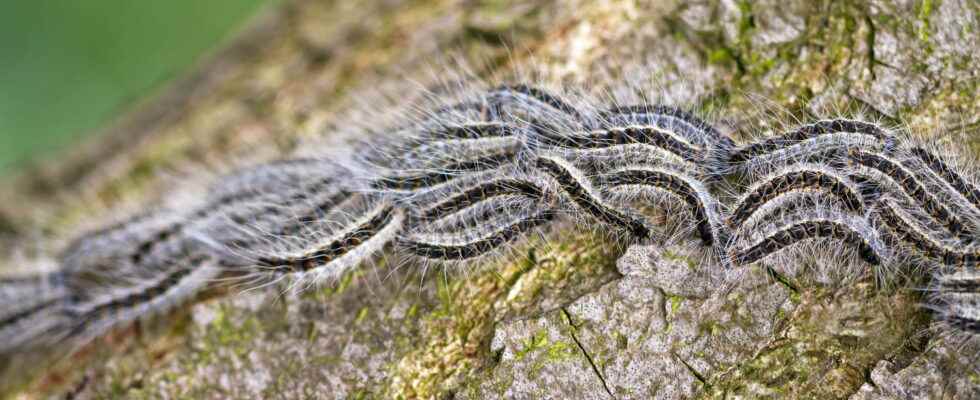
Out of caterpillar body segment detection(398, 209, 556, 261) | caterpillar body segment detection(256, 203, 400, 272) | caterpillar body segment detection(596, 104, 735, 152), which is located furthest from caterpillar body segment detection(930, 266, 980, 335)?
caterpillar body segment detection(256, 203, 400, 272)

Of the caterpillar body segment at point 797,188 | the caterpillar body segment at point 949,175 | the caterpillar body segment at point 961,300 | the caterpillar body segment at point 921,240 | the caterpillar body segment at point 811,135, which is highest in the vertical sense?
the caterpillar body segment at point 811,135

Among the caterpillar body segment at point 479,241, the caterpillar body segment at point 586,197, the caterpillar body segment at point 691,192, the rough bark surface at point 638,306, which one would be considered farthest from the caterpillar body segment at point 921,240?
the caterpillar body segment at point 479,241

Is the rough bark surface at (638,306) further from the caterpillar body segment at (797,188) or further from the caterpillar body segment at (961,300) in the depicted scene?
the caterpillar body segment at (797,188)

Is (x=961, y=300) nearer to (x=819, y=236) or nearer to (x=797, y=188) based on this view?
(x=819, y=236)

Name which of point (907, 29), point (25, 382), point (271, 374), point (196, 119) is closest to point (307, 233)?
point (271, 374)

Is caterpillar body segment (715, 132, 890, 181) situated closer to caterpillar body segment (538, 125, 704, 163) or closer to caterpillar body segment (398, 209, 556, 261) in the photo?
caterpillar body segment (538, 125, 704, 163)

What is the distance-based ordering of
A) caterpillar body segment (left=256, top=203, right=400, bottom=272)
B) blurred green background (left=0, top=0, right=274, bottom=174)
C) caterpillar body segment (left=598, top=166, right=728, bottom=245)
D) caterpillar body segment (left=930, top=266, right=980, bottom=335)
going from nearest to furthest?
caterpillar body segment (left=930, top=266, right=980, bottom=335) < caterpillar body segment (left=598, top=166, right=728, bottom=245) < caterpillar body segment (left=256, top=203, right=400, bottom=272) < blurred green background (left=0, top=0, right=274, bottom=174)
